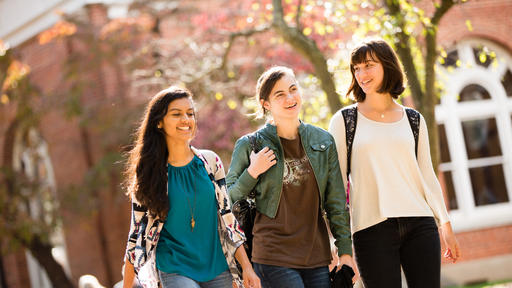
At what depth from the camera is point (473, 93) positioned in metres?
13.0

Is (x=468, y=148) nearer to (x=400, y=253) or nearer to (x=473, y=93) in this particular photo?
(x=473, y=93)

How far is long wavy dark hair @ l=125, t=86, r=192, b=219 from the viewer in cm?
382

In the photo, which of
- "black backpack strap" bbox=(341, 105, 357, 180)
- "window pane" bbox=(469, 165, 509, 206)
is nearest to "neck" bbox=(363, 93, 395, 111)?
"black backpack strap" bbox=(341, 105, 357, 180)

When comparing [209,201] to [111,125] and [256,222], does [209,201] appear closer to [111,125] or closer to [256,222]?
[256,222]

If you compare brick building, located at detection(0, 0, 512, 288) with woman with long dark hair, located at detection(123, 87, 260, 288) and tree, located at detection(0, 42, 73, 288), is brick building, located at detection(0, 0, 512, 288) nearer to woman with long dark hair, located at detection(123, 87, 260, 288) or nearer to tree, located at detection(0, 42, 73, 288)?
tree, located at detection(0, 42, 73, 288)

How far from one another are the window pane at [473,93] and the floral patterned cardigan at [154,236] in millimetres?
10006

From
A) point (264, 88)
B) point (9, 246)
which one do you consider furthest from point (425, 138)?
point (9, 246)

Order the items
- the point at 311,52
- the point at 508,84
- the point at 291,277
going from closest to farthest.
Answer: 1. the point at 291,277
2. the point at 311,52
3. the point at 508,84

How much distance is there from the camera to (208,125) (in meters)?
10.9

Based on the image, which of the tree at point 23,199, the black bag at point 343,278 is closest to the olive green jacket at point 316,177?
the black bag at point 343,278

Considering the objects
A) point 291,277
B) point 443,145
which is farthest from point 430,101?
point 443,145

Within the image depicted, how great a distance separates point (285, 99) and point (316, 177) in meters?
0.51

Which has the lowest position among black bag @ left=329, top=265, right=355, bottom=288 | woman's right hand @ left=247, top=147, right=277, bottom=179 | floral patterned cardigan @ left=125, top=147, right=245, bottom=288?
black bag @ left=329, top=265, right=355, bottom=288

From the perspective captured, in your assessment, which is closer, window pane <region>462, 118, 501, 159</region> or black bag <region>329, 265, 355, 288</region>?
black bag <region>329, 265, 355, 288</region>
